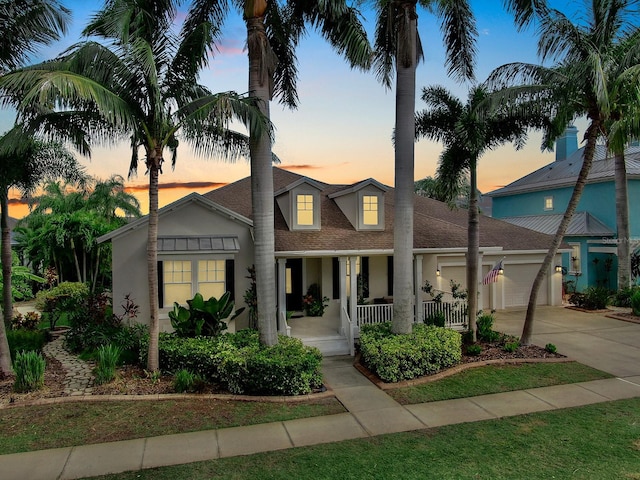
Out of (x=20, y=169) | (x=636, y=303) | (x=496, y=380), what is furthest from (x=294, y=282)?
(x=636, y=303)

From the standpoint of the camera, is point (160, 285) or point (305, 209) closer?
point (160, 285)

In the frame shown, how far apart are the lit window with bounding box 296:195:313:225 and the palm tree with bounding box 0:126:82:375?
7766 mm

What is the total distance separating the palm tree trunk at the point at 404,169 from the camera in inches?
418

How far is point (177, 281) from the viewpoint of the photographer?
1252 centimetres

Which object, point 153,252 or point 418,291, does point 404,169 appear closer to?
point 418,291

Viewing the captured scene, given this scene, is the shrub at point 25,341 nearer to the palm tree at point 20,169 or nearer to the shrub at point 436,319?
the palm tree at point 20,169

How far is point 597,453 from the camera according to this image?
6254 mm

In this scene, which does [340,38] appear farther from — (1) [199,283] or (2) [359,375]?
(2) [359,375]

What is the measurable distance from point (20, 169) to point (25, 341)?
481 centimetres

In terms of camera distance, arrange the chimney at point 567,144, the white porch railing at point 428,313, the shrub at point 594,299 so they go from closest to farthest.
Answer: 1. the white porch railing at point 428,313
2. the shrub at point 594,299
3. the chimney at point 567,144

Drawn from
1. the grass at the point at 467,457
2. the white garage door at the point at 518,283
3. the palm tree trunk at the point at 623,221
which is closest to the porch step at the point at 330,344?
the grass at the point at 467,457

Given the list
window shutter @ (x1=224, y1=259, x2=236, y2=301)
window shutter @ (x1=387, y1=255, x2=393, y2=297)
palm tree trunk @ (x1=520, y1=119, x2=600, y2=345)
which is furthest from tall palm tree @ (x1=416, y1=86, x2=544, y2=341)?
window shutter @ (x1=224, y1=259, x2=236, y2=301)

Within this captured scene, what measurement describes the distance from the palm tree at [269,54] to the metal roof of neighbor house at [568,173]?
18.2 m

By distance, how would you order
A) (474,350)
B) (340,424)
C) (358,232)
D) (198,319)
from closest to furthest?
(340,424)
(198,319)
(474,350)
(358,232)
